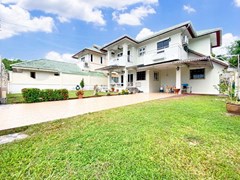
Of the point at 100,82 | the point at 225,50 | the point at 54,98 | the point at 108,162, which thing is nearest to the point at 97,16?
the point at 100,82

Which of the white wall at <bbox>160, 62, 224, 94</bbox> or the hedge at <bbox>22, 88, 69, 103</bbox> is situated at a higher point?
the white wall at <bbox>160, 62, 224, 94</bbox>

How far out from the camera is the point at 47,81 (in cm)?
1983

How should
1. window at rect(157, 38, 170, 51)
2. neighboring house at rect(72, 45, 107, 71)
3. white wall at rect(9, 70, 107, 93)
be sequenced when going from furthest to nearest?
1. neighboring house at rect(72, 45, 107, 71)
2. white wall at rect(9, 70, 107, 93)
3. window at rect(157, 38, 170, 51)

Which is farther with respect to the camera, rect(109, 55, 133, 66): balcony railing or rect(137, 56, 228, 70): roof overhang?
rect(109, 55, 133, 66): balcony railing

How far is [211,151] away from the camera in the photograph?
2523 mm

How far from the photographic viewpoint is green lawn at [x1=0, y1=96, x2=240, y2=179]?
1966 mm

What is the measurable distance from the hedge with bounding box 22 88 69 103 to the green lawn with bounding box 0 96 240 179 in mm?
5770

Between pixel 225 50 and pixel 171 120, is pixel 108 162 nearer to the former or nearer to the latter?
pixel 171 120

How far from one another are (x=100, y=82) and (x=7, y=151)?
2386 cm

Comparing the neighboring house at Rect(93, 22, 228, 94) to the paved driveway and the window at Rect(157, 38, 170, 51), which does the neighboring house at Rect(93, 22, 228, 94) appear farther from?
the paved driveway

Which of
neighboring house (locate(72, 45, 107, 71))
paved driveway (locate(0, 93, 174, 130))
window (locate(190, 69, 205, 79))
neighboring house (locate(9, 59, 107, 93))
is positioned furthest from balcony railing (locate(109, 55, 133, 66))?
paved driveway (locate(0, 93, 174, 130))

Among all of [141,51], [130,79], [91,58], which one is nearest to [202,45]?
[141,51]

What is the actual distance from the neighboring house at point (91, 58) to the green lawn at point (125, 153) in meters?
23.3

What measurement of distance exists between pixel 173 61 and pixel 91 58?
673 inches
